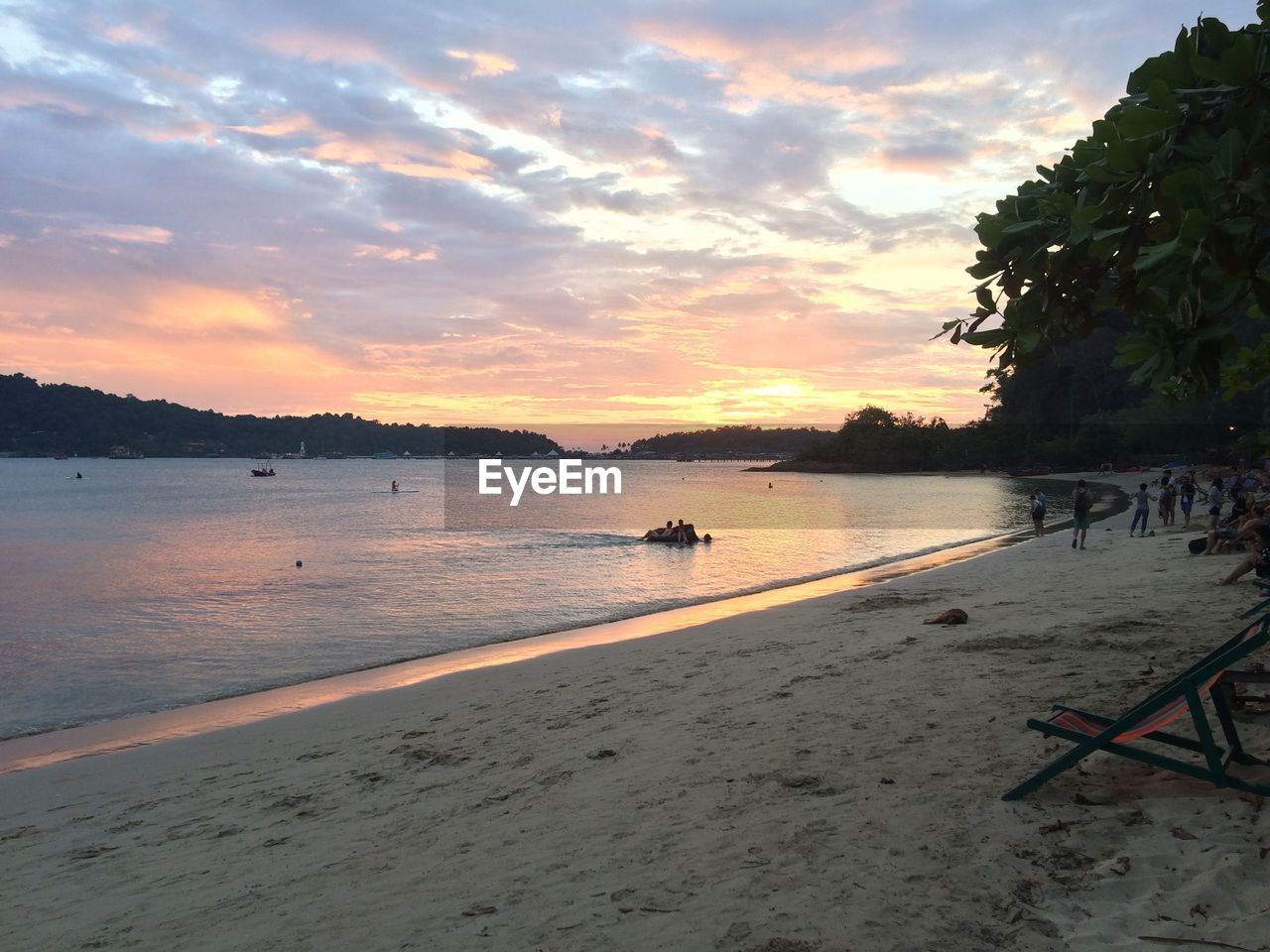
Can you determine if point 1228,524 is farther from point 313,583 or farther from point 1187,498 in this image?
point 313,583

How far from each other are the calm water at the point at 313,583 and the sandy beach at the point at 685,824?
→ 4891mm

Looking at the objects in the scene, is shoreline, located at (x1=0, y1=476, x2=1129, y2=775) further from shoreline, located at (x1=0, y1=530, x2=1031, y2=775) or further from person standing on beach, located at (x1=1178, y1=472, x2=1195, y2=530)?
person standing on beach, located at (x1=1178, y1=472, x2=1195, y2=530)

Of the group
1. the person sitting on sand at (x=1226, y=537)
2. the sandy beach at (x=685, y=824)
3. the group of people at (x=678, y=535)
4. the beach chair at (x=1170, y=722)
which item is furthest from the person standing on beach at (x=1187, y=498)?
the beach chair at (x=1170, y=722)

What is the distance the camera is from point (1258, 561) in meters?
10.4

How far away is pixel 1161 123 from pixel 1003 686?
182 inches

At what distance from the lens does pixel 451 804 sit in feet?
17.4

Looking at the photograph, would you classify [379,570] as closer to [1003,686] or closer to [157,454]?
[1003,686]

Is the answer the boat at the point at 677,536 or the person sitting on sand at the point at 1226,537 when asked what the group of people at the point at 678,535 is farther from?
the person sitting on sand at the point at 1226,537

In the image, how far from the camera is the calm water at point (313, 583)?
1293cm

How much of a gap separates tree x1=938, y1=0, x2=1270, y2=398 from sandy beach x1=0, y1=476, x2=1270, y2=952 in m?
2.17

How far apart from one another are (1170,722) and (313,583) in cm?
2316

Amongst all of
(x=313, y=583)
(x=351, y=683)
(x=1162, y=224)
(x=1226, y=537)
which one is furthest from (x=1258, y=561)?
(x=313, y=583)

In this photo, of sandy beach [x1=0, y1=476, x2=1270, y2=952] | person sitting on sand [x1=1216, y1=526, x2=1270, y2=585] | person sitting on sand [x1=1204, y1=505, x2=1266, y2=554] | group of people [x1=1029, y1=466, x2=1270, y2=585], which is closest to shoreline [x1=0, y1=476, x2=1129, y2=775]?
sandy beach [x1=0, y1=476, x2=1270, y2=952]

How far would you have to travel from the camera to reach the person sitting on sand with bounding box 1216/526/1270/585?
29.9ft
